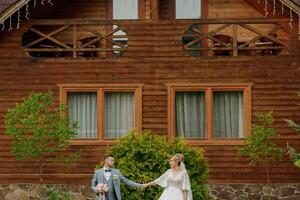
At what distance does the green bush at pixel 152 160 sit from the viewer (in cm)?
1972

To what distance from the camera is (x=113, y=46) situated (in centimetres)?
2389

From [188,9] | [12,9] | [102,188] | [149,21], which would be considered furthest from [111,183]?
[188,9]

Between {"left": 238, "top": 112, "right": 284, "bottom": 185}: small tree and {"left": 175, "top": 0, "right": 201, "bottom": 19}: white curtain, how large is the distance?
3401mm

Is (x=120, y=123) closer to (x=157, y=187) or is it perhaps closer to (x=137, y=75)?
(x=137, y=75)

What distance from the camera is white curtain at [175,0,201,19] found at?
79.6ft

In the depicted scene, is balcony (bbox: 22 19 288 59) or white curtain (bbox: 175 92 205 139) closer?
balcony (bbox: 22 19 288 59)

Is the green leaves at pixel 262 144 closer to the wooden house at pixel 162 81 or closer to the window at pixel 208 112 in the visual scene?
the wooden house at pixel 162 81

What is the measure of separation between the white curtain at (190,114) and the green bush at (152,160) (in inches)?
127

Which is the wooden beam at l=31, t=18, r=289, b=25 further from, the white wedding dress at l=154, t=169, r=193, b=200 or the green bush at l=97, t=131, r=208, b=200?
the white wedding dress at l=154, t=169, r=193, b=200

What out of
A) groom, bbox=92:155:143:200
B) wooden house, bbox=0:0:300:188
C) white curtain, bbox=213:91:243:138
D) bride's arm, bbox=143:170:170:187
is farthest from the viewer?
white curtain, bbox=213:91:243:138

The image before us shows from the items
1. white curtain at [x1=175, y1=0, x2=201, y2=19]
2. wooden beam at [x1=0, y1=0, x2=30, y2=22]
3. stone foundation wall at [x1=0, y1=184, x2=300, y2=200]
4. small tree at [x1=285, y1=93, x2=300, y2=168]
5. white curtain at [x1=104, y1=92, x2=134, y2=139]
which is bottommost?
stone foundation wall at [x1=0, y1=184, x2=300, y2=200]

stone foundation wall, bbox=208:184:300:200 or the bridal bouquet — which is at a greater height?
the bridal bouquet

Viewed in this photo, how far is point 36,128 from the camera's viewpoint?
21.7m

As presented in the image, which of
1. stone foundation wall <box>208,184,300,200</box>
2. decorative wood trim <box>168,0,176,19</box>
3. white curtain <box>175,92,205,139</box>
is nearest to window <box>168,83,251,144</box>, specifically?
white curtain <box>175,92,205,139</box>
